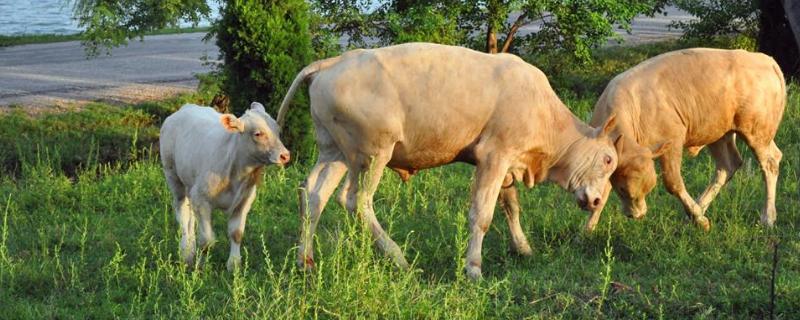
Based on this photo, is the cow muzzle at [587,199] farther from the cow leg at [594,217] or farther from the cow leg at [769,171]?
the cow leg at [769,171]

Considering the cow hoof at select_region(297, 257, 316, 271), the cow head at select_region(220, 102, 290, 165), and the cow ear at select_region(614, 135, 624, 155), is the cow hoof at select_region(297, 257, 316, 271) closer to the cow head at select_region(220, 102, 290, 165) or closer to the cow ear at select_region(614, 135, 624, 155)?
the cow head at select_region(220, 102, 290, 165)

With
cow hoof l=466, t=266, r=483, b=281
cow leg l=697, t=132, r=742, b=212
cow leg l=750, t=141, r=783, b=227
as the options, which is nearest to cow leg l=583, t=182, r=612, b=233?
cow leg l=697, t=132, r=742, b=212

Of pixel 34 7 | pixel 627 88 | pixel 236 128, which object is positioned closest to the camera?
pixel 236 128

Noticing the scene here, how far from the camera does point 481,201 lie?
7719 mm

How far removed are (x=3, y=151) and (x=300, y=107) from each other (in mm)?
3623

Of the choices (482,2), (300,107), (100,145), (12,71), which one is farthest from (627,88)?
(12,71)

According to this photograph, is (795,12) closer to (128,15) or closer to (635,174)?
(635,174)

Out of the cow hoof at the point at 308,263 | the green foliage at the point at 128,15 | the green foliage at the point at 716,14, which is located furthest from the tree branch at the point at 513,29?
the cow hoof at the point at 308,263

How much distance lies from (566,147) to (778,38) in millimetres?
8406

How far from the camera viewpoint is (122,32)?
1431 centimetres

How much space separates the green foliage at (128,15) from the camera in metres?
13.8

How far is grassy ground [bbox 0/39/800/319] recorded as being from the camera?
21.4ft

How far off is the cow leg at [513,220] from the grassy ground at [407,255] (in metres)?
0.10

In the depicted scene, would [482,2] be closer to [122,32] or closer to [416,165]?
[122,32]
